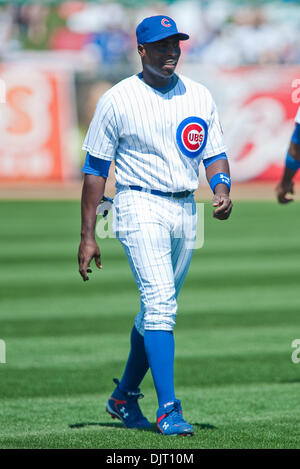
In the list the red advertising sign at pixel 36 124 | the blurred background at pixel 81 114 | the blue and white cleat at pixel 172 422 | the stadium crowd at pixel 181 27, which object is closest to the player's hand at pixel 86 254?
the blue and white cleat at pixel 172 422

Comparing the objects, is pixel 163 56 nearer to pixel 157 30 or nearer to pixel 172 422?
pixel 157 30

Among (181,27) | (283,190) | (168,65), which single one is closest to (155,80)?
(168,65)

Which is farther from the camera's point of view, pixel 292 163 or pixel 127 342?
pixel 127 342

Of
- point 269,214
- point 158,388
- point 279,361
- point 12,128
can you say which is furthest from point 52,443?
point 12,128

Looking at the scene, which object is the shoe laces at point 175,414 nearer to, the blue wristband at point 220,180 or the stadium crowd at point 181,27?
the blue wristband at point 220,180

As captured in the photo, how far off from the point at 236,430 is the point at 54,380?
188cm

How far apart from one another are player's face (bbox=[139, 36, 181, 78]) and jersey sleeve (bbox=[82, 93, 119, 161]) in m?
0.28

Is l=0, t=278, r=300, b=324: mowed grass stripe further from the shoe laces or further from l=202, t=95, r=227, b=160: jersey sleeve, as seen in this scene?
the shoe laces

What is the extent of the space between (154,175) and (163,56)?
0.59 meters

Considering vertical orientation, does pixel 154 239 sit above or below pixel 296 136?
below

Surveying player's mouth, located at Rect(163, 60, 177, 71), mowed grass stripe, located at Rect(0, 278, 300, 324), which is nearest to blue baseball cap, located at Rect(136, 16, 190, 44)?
player's mouth, located at Rect(163, 60, 177, 71)

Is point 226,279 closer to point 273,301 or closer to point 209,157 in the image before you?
point 273,301

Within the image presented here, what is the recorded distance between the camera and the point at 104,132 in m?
4.76

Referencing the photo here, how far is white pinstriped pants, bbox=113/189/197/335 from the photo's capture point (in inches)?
186
